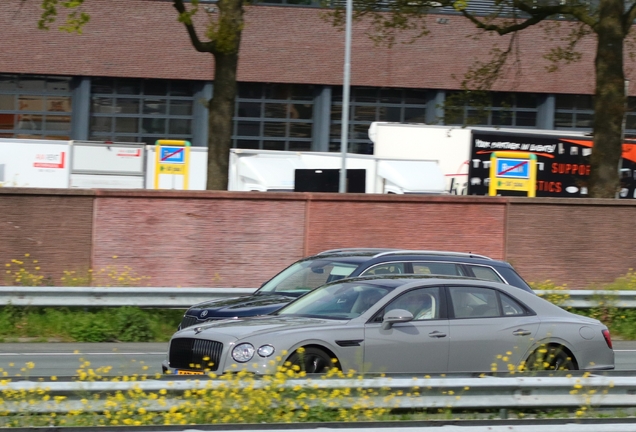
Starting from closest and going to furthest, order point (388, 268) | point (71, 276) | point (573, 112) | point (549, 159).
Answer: point (388, 268), point (71, 276), point (549, 159), point (573, 112)

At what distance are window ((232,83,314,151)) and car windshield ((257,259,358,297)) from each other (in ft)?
88.6

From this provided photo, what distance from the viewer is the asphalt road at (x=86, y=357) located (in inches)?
427

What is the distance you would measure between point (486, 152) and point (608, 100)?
256 inches

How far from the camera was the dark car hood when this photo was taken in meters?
10.4

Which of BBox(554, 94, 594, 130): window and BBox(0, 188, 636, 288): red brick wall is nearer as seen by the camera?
BBox(0, 188, 636, 288): red brick wall

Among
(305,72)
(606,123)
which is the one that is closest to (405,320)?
(606,123)

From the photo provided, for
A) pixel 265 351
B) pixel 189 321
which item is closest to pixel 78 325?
pixel 189 321

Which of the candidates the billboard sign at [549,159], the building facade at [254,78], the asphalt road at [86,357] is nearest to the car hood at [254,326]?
the asphalt road at [86,357]

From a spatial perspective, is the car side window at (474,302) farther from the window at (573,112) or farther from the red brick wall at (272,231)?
the window at (573,112)

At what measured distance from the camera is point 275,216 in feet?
59.2

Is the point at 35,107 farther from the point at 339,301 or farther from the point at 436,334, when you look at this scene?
the point at 436,334

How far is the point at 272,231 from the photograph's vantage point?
1795 cm

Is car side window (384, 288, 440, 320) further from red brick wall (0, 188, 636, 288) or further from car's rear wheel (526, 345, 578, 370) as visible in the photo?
red brick wall (0, 188, 636, 288)

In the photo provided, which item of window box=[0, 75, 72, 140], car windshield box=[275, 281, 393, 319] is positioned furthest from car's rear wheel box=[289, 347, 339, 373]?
window box=[0, 75, 72, 140]
